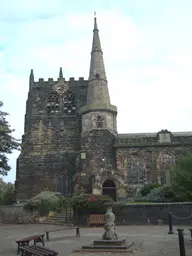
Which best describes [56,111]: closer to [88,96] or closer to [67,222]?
[88,96]

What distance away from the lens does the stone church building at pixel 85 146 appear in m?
31.5

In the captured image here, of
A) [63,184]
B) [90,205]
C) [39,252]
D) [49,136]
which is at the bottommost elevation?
[39,252]

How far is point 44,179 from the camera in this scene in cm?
3466

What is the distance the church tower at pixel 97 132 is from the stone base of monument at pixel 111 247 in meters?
18.6

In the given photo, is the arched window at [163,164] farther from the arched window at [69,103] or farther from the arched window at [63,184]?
the arched window at [69,103]

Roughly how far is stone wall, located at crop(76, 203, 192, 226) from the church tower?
8.81m

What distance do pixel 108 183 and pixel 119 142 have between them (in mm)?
4740

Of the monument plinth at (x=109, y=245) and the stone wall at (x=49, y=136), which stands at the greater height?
the stone wall at (x=49, y=136)

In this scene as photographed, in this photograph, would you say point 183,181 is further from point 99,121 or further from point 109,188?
point 99,121

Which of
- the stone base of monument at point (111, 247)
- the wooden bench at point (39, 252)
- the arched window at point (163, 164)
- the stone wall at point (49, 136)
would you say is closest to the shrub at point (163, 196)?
the arched window at point (163, 164)

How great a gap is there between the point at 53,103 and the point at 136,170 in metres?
14.3

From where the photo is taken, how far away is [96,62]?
123 ft

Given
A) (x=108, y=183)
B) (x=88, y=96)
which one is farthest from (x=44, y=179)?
(x=88, y=96)

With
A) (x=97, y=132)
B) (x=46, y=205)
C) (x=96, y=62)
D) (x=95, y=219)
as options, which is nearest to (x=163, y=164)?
(x=97, y=132)
